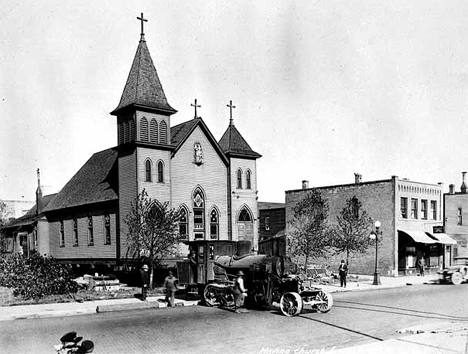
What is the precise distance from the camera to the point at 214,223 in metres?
33.2

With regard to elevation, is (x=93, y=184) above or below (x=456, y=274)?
above

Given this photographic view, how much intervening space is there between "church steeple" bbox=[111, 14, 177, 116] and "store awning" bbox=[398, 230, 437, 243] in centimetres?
1904

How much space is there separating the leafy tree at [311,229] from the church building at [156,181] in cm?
343

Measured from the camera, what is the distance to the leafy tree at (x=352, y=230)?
114ft

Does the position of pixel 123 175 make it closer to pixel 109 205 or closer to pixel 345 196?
pixel 109 205

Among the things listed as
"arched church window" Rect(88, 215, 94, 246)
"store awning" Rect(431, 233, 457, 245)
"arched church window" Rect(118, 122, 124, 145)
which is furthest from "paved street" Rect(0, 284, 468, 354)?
"store awning" Rect(431, 233, 457, 245)

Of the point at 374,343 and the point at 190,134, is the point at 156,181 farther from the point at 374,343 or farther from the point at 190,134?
the point at 374,343

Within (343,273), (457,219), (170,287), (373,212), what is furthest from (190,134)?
(457,219)

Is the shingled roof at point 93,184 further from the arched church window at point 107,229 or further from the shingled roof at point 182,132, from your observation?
the shingled roof at point 182,132

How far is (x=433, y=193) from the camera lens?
39.9m

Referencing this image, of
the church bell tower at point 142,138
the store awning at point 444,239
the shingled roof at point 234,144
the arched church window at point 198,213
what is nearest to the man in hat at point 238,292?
the church bell tower at point 142,138

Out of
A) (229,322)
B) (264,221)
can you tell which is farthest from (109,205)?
(264,221)

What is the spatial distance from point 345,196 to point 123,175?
1841cm

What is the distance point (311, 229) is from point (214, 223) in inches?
250
